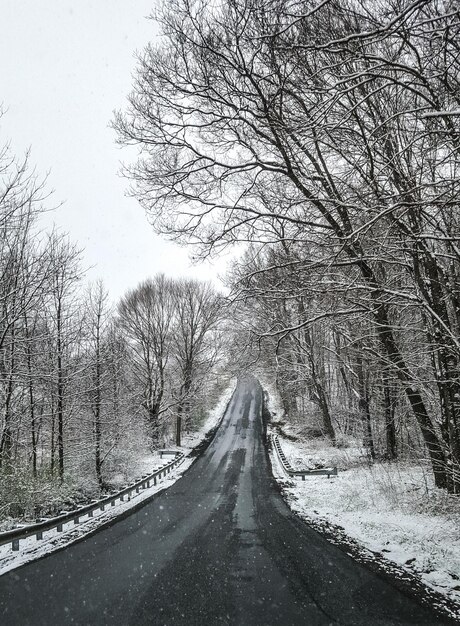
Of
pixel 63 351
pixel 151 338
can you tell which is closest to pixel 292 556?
pixel 63 351

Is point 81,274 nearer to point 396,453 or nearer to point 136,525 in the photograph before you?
A: point 136,525

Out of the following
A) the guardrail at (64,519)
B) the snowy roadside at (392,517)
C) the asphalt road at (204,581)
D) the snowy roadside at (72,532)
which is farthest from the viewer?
the guardrail at (64,519)

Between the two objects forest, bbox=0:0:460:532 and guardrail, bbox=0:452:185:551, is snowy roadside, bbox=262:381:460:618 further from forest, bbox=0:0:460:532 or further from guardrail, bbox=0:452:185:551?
guardrail, bbox=0:452:185:551

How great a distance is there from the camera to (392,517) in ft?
28.5

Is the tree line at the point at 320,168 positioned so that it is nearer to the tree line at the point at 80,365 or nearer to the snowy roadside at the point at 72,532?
the tree line at the point at 80,365

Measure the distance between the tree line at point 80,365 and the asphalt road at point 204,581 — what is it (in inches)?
189

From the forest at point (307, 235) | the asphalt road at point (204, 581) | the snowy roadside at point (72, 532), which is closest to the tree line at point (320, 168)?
the forest at point (307, 235)

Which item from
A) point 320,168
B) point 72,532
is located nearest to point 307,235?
point 320,168

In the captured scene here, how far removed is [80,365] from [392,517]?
13599 millimetres

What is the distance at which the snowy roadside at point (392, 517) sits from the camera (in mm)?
6137

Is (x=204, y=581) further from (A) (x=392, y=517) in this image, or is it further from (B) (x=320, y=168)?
(B) (x=320, y=168)

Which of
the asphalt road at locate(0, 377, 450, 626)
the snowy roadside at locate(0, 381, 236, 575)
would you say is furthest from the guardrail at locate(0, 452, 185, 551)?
the asphalt road at locate(0, 377, 450, 626)

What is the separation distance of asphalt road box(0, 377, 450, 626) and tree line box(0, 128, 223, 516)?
4.80 m

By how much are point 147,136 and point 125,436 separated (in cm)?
1572
